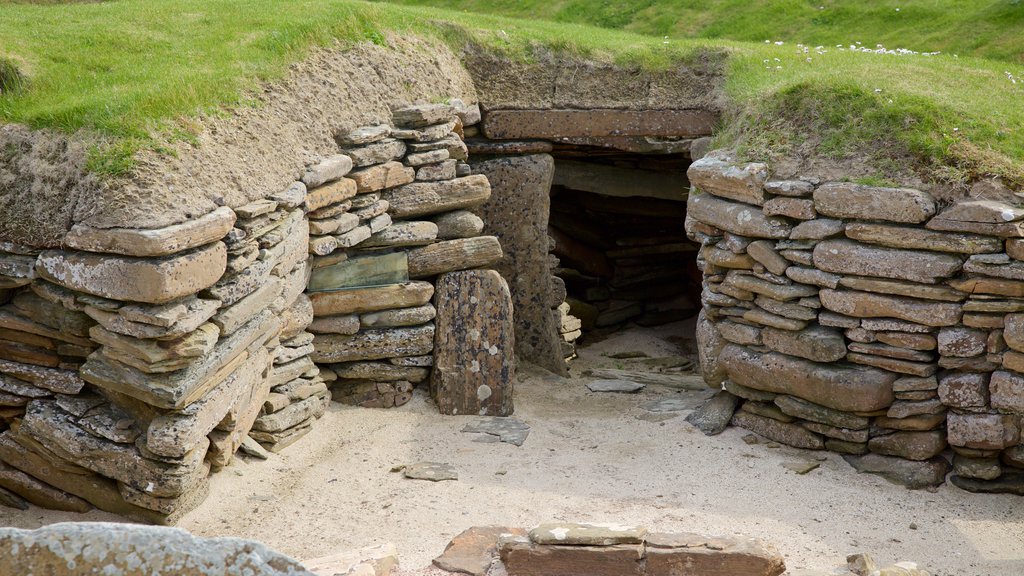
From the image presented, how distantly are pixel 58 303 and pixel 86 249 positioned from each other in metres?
0.48

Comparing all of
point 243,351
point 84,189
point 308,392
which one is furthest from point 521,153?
point 84,189

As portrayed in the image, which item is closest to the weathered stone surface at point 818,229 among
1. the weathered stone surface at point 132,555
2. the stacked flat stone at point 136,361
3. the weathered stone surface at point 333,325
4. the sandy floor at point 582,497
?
the sandy floor at point 582,497

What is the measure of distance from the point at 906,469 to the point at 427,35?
17.1 ft

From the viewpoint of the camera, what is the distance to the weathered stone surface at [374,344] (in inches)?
287

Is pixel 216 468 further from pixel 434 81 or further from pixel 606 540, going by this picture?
pixel 434 81

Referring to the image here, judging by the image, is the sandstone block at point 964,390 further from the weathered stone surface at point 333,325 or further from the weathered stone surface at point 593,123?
the weathered stone surface at point 333,325

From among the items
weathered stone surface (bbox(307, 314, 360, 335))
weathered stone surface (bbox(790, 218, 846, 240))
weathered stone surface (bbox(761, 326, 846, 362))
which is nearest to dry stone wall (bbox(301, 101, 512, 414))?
weathered stone surface (bbox(307, 314, 360, 335))

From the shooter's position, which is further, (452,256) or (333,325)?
(452,256)

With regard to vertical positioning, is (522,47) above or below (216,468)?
above

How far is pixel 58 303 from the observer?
548 cm

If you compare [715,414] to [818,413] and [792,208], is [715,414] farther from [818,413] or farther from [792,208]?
[792,208]

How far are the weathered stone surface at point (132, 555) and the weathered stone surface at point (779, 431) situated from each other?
490 cm

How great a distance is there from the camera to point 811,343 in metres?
6.74

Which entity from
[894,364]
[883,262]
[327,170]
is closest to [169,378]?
[327,170]
